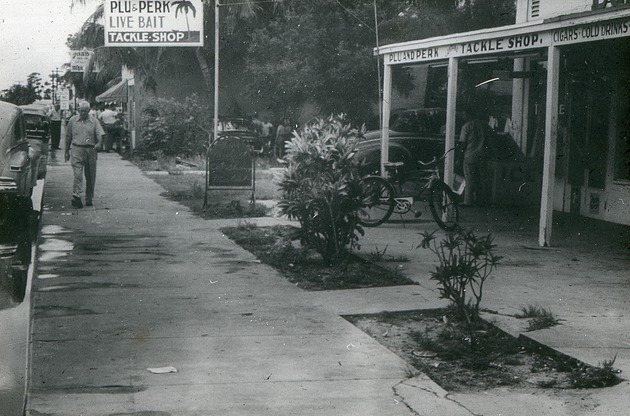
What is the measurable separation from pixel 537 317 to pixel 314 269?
306cm

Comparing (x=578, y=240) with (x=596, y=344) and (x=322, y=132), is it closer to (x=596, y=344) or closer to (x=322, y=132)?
(x=322, y=132)

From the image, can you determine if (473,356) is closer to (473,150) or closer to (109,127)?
(473,150)

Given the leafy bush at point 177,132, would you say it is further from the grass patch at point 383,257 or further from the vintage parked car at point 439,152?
the grass patch at point 383,257

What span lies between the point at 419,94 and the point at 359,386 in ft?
88.9

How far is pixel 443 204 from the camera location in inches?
527

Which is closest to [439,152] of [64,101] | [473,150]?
[473,150]

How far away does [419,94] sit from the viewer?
3241 centimetres

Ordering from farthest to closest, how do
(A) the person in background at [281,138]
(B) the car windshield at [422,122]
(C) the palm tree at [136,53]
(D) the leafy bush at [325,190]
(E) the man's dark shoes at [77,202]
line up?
1. (C) the palm tree at [136,53]
2. (A) the person in background at [281,138]
3. (B) the car windshield at [422,122]
4. (E) the man's dark shoes at [77,202]
5. (D) the leafy bush at [325,190]

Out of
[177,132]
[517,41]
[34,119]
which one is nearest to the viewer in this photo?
[517,41]

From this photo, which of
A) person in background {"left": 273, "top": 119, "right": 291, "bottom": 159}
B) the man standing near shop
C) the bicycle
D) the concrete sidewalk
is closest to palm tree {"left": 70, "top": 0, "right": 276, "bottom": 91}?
person in background {"left": 273, "top": 119, "right": 291, "bottom": 159}

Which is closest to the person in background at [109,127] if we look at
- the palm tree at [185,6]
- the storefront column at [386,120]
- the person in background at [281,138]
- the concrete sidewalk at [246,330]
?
the person in background at [281,138]

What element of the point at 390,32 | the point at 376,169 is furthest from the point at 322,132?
the point at 390,32

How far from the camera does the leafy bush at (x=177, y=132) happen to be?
102ft

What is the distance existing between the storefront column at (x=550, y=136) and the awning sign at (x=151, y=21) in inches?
310
